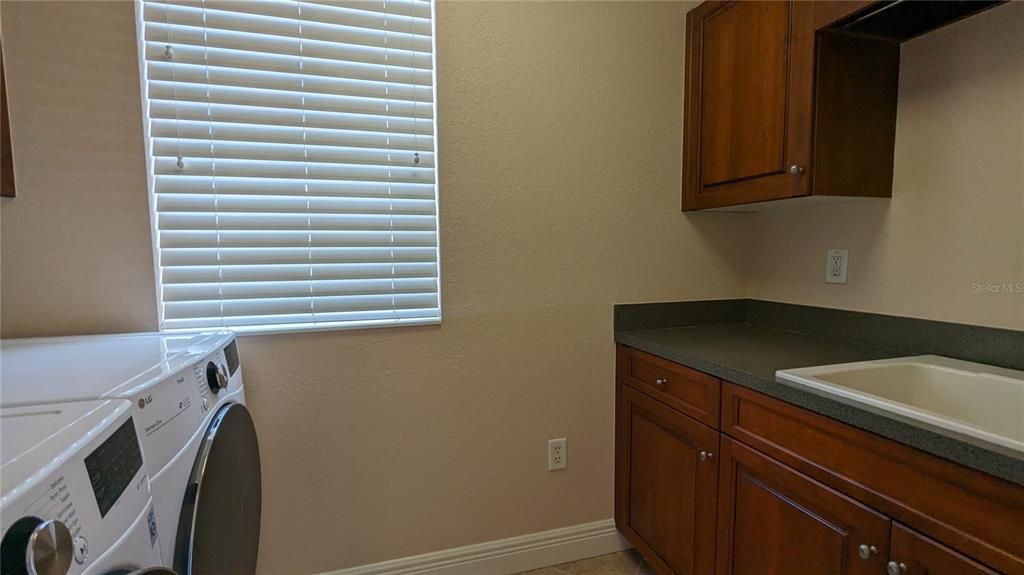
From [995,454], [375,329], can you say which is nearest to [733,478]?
[995,454]

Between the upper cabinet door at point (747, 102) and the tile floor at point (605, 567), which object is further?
the tile floor at point (605, 567)

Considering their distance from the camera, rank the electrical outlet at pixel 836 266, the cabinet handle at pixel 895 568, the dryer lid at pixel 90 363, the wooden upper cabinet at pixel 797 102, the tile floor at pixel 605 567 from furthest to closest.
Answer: the tile floor at pixel 605 567 → the electrical outlet at pixel 836 266 → the wooden upper cabinet at pixel 797 102 → the cabinet handle at pixel 895 568 → the dryer lid at pixel 90 363

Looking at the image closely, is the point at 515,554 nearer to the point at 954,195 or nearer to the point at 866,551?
the point at 866,551

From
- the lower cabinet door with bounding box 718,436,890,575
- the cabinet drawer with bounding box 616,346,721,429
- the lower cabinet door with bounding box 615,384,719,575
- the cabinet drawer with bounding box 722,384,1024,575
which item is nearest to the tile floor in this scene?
the lower cabinet door with bounding box 615,384,719,575

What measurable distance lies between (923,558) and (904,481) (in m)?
0.13

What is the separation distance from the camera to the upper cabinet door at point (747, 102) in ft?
4.49

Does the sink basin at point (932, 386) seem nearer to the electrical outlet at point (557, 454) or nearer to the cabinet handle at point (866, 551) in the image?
the cabinet handle at point (866, 551)

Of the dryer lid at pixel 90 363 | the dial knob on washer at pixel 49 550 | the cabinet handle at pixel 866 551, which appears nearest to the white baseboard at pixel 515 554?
the dryer lid at pixel 90 363

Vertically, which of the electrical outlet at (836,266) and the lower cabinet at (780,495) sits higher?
the electrical outlet at (836,266)

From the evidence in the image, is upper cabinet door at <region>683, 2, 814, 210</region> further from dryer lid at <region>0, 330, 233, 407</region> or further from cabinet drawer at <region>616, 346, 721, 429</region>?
dryer lid at <region>0, 330, 233, 407</region>

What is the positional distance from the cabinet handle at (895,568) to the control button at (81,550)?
1.26 m

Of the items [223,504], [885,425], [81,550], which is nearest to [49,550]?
[81,550]

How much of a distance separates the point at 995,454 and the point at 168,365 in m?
1.43

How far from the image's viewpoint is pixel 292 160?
1.49 m
